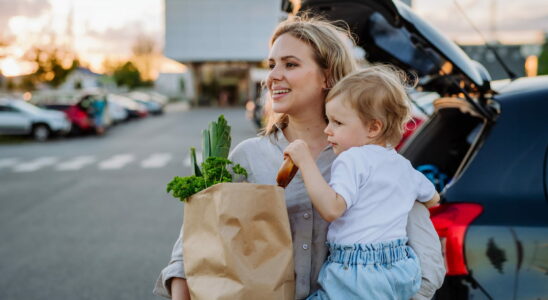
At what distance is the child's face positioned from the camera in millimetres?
1698

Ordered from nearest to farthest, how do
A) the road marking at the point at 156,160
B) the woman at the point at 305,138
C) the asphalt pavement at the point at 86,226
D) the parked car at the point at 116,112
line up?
the woman at the point at 305,138 → the asphalt pavement at the point at 86,226 → the road marking at the point at 156,160 → the parked car at the point at 116,112

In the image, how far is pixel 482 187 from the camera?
216cm

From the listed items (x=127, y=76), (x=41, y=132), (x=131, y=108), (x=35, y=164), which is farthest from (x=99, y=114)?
(x=127, y=76)

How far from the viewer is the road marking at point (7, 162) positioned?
13748 mm

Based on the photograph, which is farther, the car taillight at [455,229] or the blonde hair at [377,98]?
the car taillight at [455,229]

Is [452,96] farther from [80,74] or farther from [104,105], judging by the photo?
[80,74]

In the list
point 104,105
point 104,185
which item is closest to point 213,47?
point 104,105

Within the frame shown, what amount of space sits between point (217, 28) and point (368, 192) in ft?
179

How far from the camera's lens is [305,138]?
204cm

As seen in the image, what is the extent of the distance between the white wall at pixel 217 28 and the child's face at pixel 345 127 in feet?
174

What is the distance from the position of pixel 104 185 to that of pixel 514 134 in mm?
9232

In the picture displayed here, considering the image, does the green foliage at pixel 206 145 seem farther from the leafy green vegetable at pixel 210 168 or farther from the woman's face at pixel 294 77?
the woman's face at pixel 294 77

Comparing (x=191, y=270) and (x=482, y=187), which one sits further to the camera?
(x=482, y=187)

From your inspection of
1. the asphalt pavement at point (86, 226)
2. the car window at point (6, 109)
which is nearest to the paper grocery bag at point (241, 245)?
the asphalt pavement at point (86, 226)
